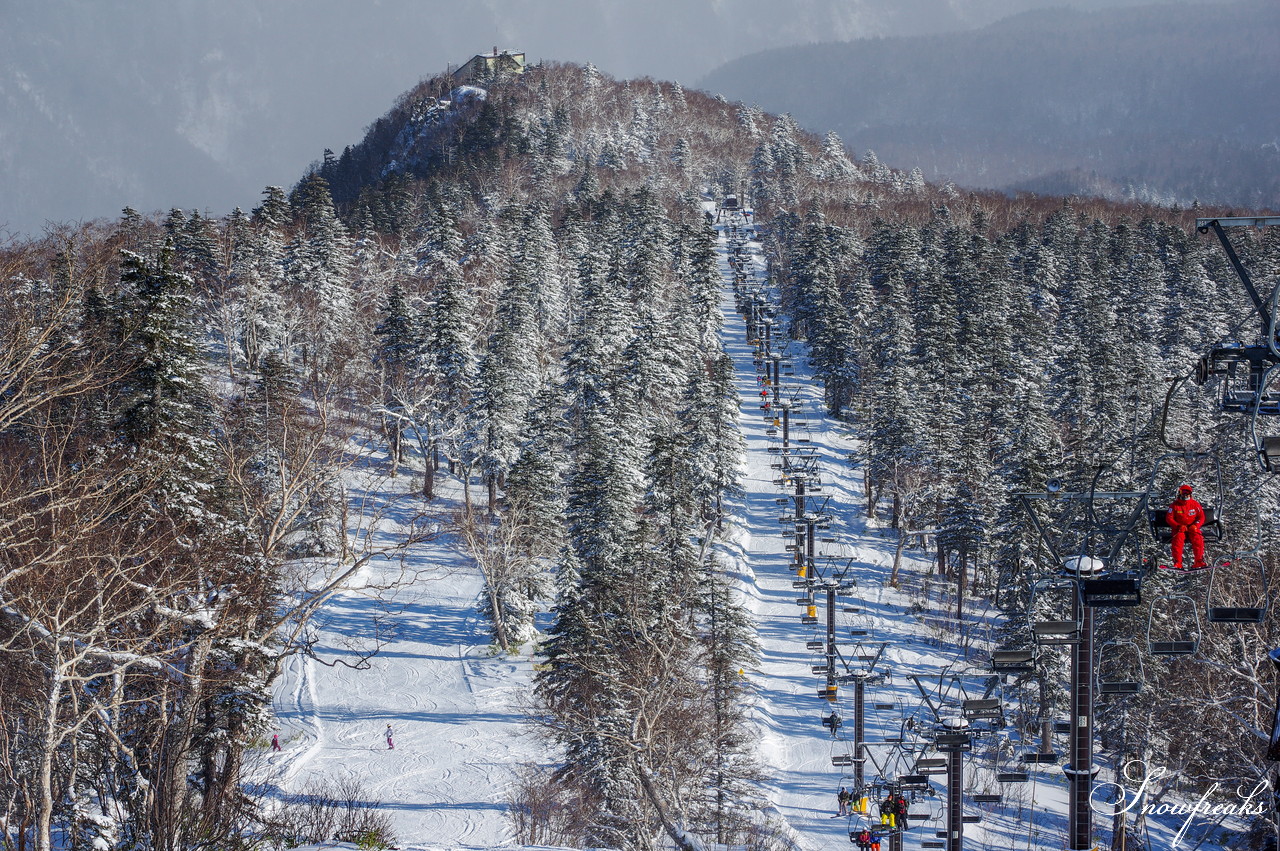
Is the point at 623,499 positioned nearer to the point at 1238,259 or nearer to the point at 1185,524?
the point at 1185,524

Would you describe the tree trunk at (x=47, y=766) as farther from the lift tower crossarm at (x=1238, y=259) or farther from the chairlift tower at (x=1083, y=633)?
the lift tower crossarm at (x=1238, y=259)

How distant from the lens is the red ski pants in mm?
10438

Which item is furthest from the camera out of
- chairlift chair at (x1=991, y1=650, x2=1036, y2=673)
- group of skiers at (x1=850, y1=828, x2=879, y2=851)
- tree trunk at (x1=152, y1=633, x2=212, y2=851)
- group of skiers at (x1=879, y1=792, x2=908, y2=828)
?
group of skiers at (x1=850, y1=828, x2=879, y2=851)

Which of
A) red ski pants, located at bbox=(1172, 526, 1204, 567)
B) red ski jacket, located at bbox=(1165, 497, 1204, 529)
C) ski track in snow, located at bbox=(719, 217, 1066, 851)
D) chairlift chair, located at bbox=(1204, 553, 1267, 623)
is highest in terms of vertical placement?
red ski jacket, located at bbox=(1165, 497, 1204, 529)

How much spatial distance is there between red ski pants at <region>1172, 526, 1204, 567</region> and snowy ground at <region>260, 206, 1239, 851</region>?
1342cm

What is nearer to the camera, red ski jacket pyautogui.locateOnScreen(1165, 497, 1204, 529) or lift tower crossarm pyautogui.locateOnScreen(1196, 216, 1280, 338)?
lift tower crossarm pyautogui.locateOnScreen(1196, 216, 1280, 338)

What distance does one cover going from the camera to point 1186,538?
1062 cm

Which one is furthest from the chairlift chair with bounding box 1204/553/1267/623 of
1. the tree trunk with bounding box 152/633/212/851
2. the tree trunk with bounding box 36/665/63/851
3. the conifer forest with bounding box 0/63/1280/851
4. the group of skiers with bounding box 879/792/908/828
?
the tree trunk with bounding box 36/665/63/851

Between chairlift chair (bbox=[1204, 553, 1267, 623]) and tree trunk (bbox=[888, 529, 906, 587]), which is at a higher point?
chairlift chair (bbox=[1204, 553, 1267, 623])

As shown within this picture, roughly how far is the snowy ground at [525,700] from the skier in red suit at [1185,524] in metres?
13.4

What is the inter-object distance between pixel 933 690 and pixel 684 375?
3161cm

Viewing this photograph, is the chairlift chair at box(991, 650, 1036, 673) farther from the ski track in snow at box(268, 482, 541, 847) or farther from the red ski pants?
the ski track in snow at box(268, 482, 541, 847)

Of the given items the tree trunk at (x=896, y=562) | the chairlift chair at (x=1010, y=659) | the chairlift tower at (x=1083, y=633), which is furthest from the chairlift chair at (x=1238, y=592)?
the tree trunk at (x=896, y=562)

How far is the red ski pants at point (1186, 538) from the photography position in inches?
411
